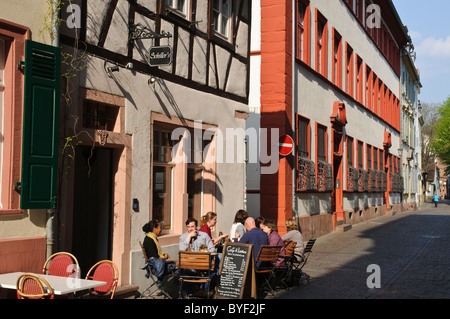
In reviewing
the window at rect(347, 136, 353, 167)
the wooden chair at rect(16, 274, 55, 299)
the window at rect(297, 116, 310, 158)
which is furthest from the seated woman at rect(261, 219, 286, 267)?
the window at rect(347, 136, 353, 167)

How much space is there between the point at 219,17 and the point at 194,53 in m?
1.53

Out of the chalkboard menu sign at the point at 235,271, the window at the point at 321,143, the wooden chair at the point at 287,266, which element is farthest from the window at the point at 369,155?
the chalkboard menu sign at the point at 235,271

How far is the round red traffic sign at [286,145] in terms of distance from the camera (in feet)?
51.1

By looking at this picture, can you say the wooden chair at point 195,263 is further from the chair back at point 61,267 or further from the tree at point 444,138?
the tree at point 444,138

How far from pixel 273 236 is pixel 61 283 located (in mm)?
4828

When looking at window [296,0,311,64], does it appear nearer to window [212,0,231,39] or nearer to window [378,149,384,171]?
window [212,0,231,39]

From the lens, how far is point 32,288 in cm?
561

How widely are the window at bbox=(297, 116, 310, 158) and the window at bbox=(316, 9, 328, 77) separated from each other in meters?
2.71

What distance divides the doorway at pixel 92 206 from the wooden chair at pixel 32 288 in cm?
321

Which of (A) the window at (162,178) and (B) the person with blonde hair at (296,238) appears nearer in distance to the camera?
(A) the window at (162,178)

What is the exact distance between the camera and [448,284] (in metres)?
10.4

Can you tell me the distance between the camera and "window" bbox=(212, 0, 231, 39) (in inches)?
464

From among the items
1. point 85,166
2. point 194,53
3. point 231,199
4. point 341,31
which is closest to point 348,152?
point 341,31

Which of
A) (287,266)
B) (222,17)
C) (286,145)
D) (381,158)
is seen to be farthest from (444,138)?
(287,266)
